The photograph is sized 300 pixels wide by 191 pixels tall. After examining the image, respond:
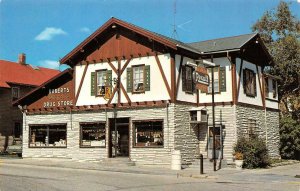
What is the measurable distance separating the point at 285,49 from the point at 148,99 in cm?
1742

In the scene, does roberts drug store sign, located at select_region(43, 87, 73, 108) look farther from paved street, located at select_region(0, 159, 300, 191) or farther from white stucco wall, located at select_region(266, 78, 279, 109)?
white stucco wall, located at select_region(266, 78, 279, 109)

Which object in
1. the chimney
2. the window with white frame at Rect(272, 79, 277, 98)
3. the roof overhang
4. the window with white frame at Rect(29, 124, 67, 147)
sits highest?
the chimney

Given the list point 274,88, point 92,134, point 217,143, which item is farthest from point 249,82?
point 92,134

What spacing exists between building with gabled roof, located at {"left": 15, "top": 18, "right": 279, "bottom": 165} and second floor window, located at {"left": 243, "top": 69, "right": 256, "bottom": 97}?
0.21ft

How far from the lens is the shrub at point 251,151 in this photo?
24.3 m

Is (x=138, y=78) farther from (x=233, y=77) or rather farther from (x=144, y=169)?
(x=144, y=169)

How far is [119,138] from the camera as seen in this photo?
88.0 ft

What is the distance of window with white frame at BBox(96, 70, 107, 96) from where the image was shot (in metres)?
27.1

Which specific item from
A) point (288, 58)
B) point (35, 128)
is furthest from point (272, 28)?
point (35, 128)

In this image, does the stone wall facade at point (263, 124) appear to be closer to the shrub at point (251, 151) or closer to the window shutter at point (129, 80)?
the shrub at point (251, 151)

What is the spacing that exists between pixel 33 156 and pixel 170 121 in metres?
11.3

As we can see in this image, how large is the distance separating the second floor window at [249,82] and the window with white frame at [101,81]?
8.78 metres

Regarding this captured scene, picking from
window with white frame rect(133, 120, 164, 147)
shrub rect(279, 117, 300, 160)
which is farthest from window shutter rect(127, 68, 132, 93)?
shrub rect(279, 117, 300, 160)

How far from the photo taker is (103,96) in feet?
88.7
